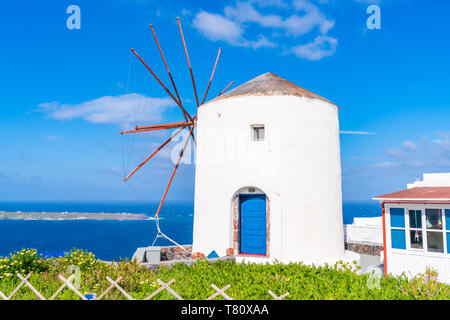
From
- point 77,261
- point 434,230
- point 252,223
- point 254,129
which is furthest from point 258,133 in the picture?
point 77,261

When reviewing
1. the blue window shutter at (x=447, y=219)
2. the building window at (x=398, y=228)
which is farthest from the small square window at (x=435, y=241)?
the building window at (x=398, y=228)

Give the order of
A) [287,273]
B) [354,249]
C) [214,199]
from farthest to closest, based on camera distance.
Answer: [354,249] < [214,199] < [287,273]

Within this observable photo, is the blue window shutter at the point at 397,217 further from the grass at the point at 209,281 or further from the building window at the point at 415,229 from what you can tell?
the grass at the point at 209,281

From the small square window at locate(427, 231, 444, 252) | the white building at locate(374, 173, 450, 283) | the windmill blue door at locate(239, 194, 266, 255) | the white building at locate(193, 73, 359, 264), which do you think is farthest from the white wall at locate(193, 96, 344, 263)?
the small square window at locate(427, 231, 444, 252)

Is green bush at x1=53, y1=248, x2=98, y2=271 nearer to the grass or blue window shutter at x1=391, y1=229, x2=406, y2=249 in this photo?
the grass

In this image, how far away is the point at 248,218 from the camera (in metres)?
11.2

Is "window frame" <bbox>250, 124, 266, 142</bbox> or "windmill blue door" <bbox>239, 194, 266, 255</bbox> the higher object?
"window frame" <bbox>250, 124, 266, 142</bbox>

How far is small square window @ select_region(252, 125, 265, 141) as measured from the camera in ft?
37.4

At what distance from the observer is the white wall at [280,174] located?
10.8 meters

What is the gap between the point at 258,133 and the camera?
11461mm

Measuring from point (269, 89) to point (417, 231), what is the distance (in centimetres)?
637
